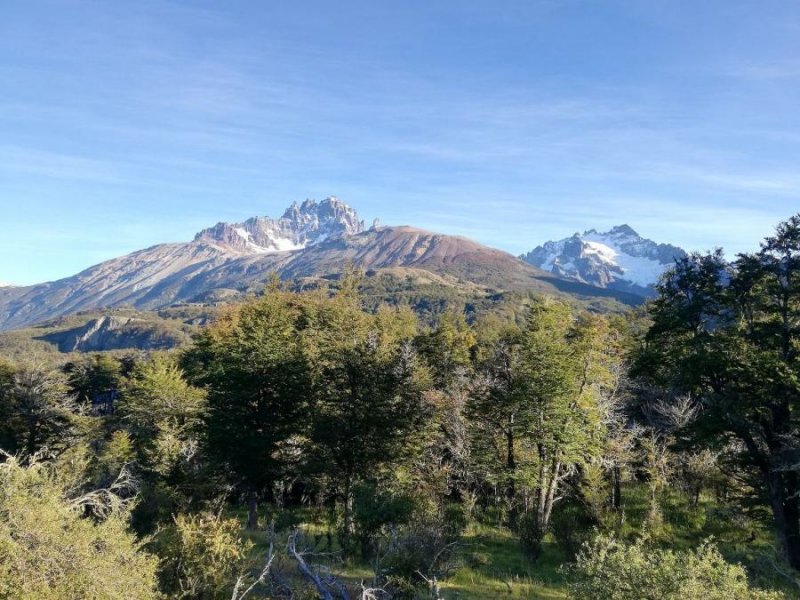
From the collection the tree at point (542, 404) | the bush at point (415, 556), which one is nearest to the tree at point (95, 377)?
Result: the tree at point (542, 404)

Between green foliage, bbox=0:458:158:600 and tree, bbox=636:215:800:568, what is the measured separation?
20.3 metres

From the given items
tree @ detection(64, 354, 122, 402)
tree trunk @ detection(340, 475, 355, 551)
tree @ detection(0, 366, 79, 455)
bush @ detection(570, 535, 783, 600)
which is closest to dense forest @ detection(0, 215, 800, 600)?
bush @ detection(570, 535, 783, 600)

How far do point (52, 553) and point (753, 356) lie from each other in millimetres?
22484

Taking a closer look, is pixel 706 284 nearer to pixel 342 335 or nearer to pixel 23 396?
pixel 342 335

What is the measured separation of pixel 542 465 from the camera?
80.2ft

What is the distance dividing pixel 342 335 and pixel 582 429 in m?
25.2

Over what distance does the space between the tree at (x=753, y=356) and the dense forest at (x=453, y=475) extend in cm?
9

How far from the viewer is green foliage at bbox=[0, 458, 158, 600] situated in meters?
9.56

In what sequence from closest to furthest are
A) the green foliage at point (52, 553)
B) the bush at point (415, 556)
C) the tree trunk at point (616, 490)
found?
the green foliage at point (52, 553)
the bush at point (415, 556)
the tree trunk at point (616, 490)

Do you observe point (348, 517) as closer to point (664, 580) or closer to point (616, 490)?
point (616, 490)

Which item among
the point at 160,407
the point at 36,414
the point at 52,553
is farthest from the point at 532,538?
the point at 36,414

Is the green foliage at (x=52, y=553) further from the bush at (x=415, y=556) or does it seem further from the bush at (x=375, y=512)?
the bush at (x=375, y=512)

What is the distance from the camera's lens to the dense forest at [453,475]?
11.4 metres

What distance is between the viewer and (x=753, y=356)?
1961 cm
